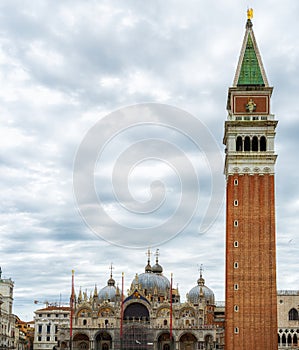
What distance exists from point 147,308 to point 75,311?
1412cm

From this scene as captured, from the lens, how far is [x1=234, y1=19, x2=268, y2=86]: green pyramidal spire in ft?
306

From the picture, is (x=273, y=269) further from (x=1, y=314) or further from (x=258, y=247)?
(x=1, y=314)

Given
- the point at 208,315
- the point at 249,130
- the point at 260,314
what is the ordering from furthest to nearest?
the point at 208,315
the point at 249,130
the point at 260,314

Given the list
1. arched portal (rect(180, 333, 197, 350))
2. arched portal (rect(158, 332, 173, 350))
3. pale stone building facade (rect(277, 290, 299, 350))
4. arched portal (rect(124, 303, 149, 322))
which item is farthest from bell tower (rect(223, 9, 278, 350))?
arched portal (rect(124, 303, 149, 322))

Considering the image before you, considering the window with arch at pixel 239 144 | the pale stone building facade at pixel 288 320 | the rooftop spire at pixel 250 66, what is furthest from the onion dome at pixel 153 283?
the rooftop spire at pixel 250 66

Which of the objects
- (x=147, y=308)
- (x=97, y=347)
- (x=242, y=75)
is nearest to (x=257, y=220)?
(x=242, y=75)

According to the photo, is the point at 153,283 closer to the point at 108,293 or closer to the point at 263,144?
the point at 108,293

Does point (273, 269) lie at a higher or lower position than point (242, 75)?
lower

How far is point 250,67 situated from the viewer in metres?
94.0

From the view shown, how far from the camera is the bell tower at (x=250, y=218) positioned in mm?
83812

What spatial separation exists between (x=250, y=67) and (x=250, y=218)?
23.6m

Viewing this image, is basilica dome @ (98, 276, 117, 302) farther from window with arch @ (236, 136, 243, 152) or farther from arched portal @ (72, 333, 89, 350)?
window with arch @ (236, 136, 243, 152)

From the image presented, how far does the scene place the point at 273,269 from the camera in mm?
85375

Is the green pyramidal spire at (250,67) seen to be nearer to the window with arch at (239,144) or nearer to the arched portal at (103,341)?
the window with arch at (239,144)
